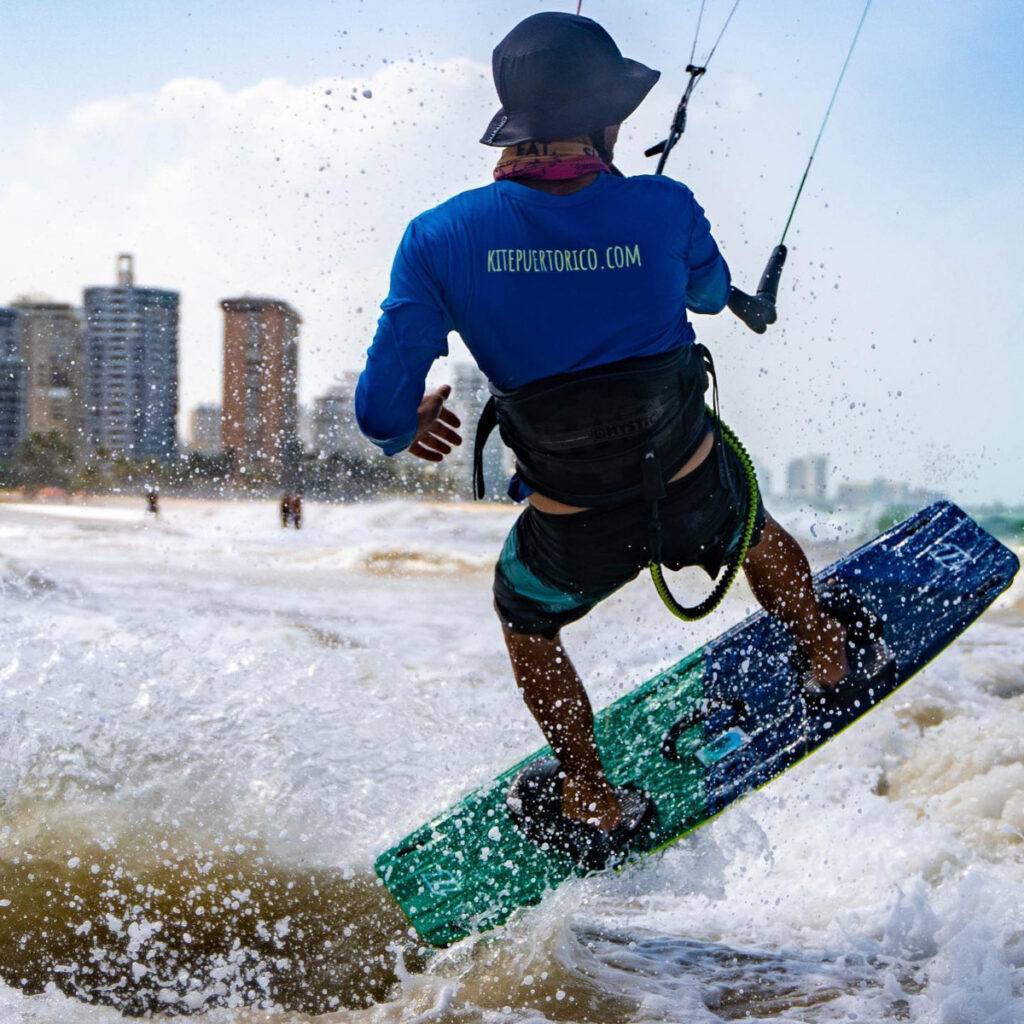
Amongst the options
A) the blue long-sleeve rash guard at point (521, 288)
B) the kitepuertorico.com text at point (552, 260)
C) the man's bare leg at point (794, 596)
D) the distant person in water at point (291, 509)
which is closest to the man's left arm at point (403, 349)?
the blue long-sleeve rash guard at point (521, 288)

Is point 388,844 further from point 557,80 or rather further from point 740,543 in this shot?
point 557,80

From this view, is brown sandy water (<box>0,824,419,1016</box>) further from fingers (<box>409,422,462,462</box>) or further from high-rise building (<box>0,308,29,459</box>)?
high-rise building (<box>0,308,29,459</box>)

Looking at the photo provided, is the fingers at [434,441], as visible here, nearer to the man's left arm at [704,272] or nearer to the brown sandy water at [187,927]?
the man's left arm at [704,272]

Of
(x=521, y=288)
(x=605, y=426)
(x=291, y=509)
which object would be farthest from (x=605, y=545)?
(x=291, y=509)

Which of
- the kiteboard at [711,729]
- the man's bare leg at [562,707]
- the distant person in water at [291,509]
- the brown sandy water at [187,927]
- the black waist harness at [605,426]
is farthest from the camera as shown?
the distant person in water at [291,509]

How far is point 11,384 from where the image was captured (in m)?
59.5

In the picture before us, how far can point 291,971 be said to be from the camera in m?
3.06

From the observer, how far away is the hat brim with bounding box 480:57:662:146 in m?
2.29

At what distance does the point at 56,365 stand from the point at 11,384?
2.80m

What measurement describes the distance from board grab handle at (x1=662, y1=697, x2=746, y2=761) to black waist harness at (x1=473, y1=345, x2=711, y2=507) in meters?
1.26

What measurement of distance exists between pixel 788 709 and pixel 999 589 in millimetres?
891

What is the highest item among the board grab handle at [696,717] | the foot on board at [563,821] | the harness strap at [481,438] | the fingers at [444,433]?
the fingers at [444,433]

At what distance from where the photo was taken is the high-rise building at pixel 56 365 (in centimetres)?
5753

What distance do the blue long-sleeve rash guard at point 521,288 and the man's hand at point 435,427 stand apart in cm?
6
